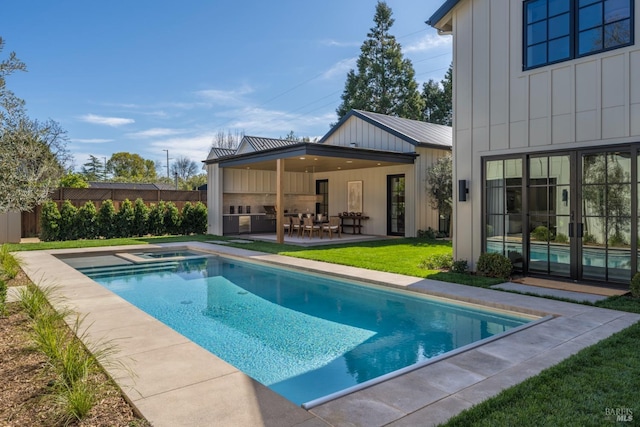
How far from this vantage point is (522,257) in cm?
763

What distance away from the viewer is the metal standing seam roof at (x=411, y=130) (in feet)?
49.4

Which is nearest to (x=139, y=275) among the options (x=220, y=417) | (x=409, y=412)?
(x=220, y=417)

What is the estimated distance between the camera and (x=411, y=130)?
1648 centimetres

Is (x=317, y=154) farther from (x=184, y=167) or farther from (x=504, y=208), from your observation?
(x=184, y=167)

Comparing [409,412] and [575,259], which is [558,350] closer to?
[409,412]

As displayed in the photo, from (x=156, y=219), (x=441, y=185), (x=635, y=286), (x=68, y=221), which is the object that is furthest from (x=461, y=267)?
(x=68, y=221)

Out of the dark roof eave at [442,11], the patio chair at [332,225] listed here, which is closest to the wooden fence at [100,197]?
the patio chair at [332,225]

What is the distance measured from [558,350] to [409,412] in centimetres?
208

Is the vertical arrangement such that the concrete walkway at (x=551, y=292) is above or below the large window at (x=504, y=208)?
below

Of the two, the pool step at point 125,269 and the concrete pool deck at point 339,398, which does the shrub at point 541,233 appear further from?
the pool step at point 125,269

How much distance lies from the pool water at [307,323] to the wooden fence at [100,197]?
873 centimetres

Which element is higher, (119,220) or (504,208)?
(504,208)

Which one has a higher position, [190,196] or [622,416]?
[190,196]

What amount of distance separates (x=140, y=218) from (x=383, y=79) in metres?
23.8
